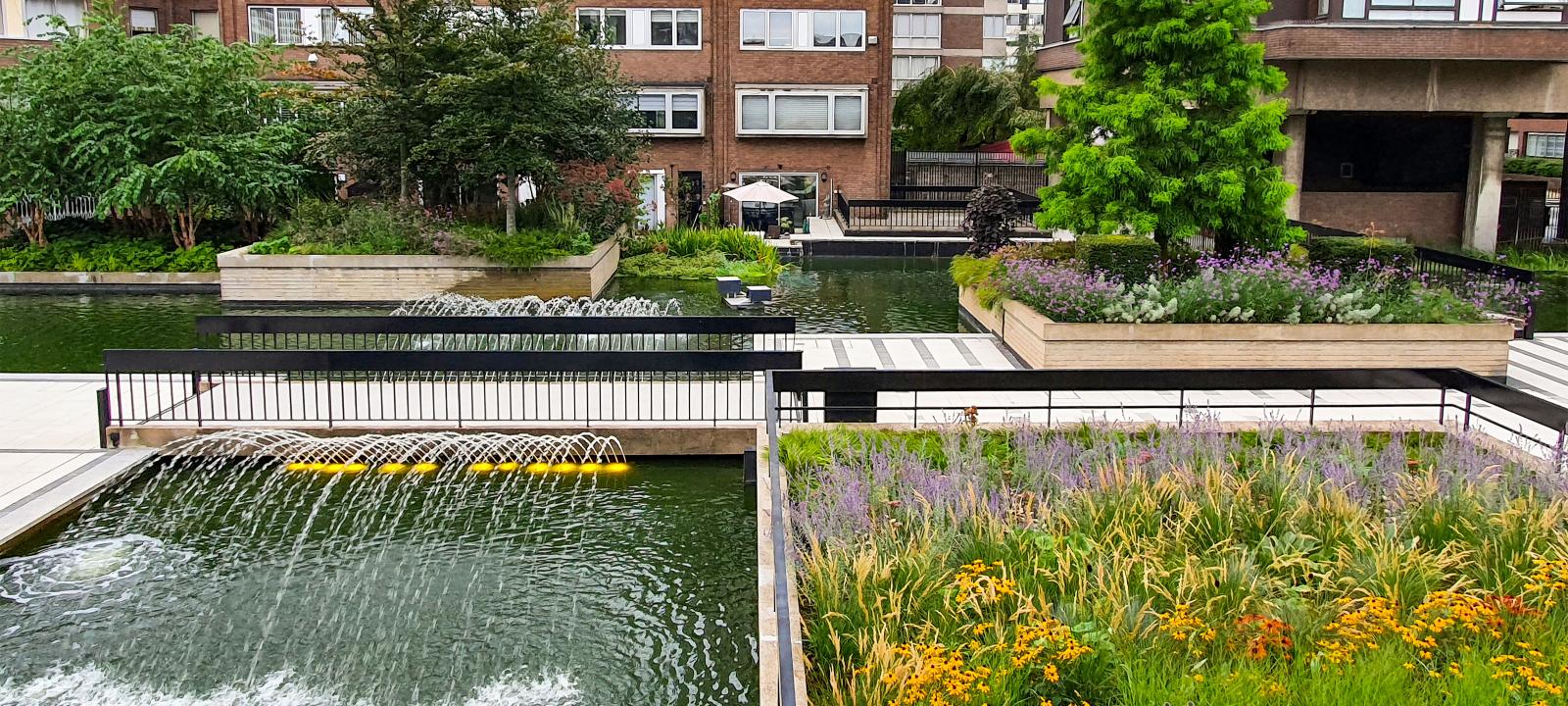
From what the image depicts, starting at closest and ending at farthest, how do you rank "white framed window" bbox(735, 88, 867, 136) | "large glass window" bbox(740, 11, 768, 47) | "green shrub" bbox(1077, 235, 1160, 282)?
"green shrub" bbox(1077, 235, 1160, 282) < "large glass window" bbox(740, 11, 768, 47) < "white framed window" bbox(735, 88, 867, 136)

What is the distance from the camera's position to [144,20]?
3712 centimetres

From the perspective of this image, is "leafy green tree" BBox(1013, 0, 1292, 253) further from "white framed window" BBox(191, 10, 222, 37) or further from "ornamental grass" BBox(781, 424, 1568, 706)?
"white framed window" BBox(191, 10, 222, 37)

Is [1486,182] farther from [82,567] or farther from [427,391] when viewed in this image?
[82,567]

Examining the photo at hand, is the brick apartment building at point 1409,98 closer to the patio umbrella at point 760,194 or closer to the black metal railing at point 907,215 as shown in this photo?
the black metal railing at point 907,215

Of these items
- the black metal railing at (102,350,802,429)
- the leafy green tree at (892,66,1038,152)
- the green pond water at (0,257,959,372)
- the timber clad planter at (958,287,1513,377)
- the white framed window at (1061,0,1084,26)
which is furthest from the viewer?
the leafy green tree at (892,66,1038,152)

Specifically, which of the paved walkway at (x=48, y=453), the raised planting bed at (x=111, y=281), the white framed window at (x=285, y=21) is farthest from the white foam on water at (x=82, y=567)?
the white framed window at (x=285, y=21)

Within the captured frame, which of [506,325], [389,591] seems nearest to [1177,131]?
[506,325]

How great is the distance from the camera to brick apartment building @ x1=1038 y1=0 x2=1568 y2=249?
26.6 metres

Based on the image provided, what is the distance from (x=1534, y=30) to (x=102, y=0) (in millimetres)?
29681

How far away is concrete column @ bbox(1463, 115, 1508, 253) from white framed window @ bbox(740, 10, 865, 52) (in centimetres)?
1541

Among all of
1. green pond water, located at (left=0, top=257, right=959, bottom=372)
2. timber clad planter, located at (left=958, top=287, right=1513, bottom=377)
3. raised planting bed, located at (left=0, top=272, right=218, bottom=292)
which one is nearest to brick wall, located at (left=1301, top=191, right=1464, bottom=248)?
green pond water, located at (left=0, top=257, right=959, bottom=372)

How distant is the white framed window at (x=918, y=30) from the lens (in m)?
55.3

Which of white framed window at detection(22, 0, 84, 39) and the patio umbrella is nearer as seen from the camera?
the patio umbrella

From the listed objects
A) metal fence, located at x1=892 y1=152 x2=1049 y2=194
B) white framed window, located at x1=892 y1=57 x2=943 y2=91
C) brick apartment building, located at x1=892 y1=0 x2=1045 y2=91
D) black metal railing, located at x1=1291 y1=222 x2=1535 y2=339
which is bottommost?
black metal railing, located at x1=1291 y1=222 x2=1535 y2=339
